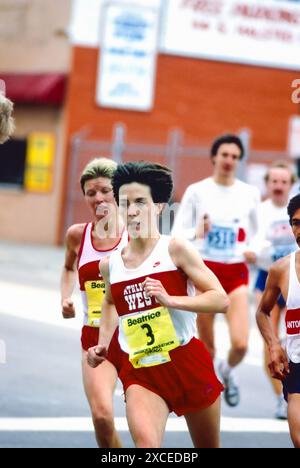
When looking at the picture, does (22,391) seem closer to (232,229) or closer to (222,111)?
(232,229)

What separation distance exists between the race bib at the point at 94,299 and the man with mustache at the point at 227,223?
118 inches

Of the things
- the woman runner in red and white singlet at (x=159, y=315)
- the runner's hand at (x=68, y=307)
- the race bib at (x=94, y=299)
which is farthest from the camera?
Result: the runner's hand at (x=68, y=307)

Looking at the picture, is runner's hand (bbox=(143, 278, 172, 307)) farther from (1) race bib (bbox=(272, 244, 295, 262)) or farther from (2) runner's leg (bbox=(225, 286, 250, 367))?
(1) race bib (bbox=(272, 244, 295, 262))

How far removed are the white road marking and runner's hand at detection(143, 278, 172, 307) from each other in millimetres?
3271

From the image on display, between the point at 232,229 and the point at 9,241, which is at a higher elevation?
the point at 232,229

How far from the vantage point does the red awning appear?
28.7 m

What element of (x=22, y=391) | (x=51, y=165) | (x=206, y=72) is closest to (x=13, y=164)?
(x=51, y=165)

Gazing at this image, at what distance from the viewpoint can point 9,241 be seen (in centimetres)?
2934

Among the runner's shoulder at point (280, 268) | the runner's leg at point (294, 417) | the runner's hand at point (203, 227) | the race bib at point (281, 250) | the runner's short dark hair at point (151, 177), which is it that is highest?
the runner's short dark hair at point (151, 177)

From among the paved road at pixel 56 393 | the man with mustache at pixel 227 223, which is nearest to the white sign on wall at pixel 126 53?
the paved road at pixel 56 393

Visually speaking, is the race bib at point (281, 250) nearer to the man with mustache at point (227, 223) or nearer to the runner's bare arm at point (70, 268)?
the man with mustache at point (227, 223)

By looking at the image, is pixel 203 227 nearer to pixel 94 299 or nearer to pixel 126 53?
pixel 94 299

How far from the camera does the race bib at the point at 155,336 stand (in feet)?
20.2

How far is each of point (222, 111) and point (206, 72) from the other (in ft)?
3.45
